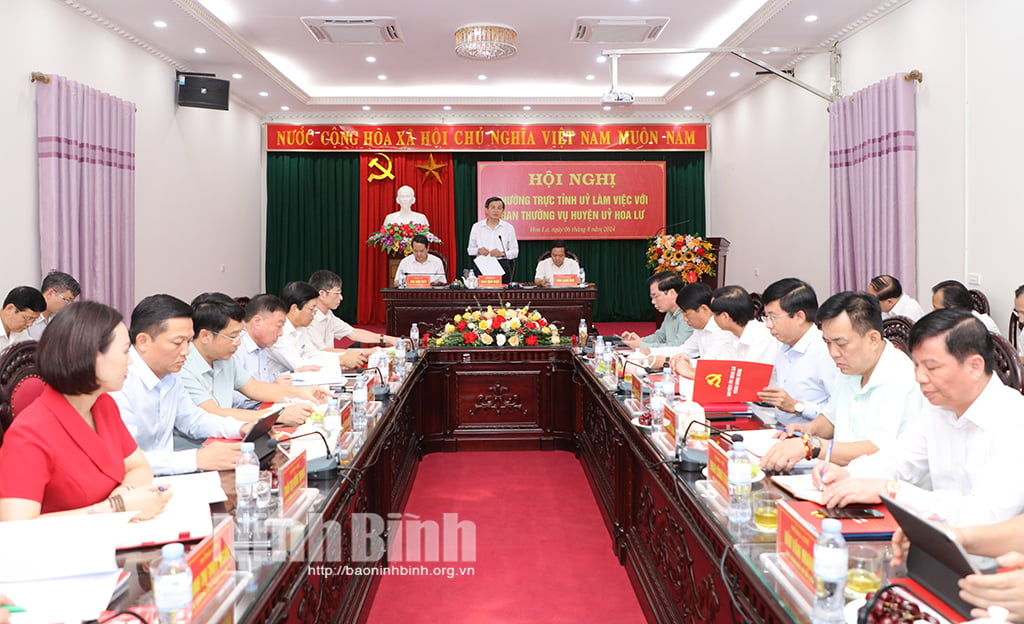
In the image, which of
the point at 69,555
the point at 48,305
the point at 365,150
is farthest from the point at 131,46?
the point at 69,555

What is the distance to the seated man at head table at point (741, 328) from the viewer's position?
3.37 meters

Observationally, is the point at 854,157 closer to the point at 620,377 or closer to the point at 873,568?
the point at 620,377

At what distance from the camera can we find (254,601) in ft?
4.08

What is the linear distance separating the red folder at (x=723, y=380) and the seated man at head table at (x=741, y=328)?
84 cm

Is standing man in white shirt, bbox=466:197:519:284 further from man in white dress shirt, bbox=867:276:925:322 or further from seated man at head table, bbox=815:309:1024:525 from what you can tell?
seated man at head table, bbox=815:309:1024:525

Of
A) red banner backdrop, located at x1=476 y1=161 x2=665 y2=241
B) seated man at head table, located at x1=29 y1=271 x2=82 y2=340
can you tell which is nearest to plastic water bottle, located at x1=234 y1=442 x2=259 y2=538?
seated man at head table, located at x1=29 y1=271 x2=82 y2=340

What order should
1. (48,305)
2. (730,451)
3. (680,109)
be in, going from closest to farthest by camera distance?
(730,451) → (48,305) → (680,109)

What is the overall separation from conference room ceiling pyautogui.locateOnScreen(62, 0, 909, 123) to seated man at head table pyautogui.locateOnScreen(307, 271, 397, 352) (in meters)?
2.26

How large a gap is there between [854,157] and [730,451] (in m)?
4.50

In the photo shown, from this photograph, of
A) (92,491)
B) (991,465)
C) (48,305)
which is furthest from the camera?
(48,305)

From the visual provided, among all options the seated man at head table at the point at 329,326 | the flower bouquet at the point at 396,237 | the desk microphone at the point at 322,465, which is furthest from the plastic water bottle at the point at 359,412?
the flower bouquet at the point at 396,237

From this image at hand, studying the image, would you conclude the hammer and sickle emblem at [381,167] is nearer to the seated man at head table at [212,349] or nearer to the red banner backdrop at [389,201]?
the red banner backdrop at [389,201]

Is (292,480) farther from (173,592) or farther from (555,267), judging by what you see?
(555,267)

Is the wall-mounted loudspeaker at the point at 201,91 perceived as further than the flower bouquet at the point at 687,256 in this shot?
No
